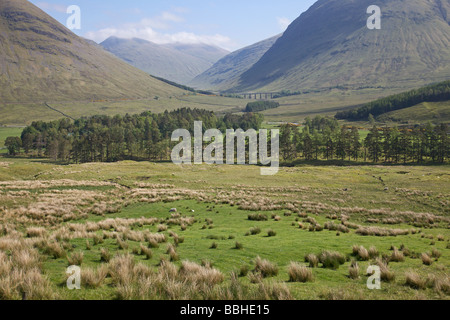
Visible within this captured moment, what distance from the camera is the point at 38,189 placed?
38.2 meters

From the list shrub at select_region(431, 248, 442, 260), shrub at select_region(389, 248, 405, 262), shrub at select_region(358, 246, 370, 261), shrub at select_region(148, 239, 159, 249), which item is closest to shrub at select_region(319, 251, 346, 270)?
shrub at select_region(358, 246, 370, 261)

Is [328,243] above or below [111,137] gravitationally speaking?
below

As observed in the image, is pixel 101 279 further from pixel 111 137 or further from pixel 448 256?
pixel 111 137

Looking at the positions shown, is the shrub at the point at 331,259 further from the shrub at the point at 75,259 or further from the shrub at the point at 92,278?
the shrub at the point at 75,259

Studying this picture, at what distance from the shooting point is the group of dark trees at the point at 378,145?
358 feet

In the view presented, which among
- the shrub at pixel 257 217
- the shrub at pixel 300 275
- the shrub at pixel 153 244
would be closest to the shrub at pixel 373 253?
the shrub at pixel 300 275

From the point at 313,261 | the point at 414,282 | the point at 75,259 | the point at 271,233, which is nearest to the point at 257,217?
the point at 271,233

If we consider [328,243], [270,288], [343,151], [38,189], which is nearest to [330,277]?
[270,288]

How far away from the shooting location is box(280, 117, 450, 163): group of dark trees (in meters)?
109

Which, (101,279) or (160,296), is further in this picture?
(101,279)

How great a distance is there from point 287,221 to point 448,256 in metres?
11.9

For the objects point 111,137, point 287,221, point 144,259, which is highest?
point 111,137

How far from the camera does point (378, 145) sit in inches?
4592

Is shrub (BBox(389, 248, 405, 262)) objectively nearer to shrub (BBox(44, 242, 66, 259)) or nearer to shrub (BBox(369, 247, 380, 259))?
shrub (BBox(369, 247, 380, 259))
